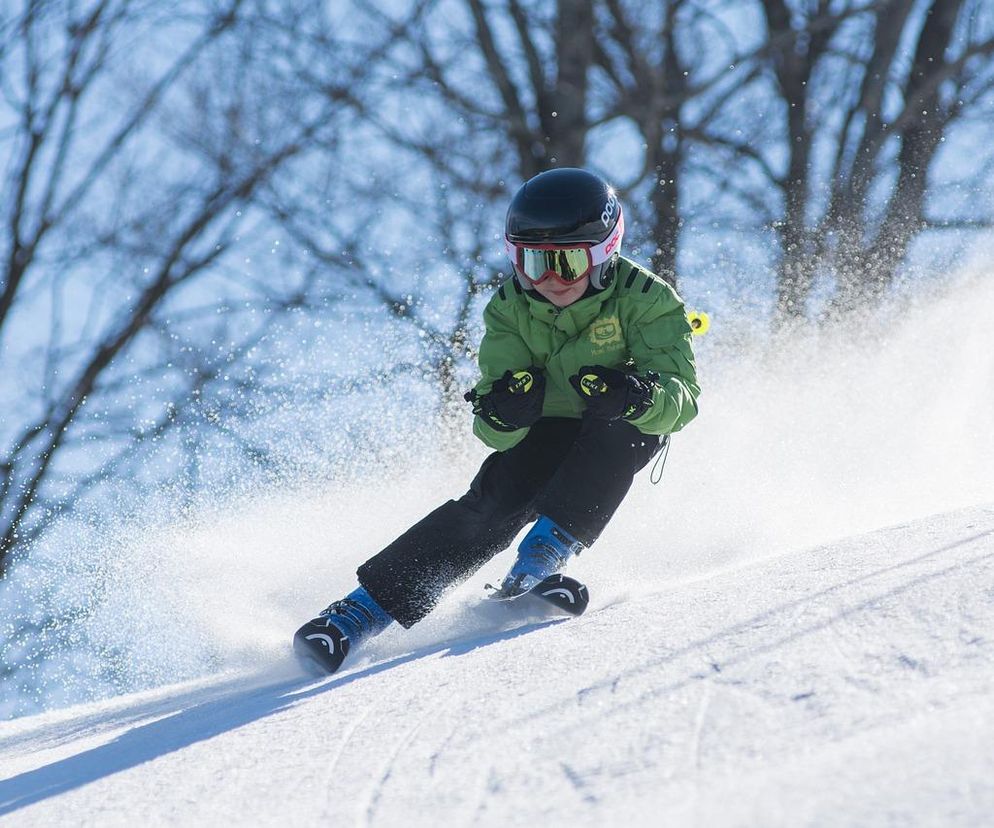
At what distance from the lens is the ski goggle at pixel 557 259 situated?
11.0 feet

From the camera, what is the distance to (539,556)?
3191 mm

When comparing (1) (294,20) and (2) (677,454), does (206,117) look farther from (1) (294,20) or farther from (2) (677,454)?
(2) (677,454)

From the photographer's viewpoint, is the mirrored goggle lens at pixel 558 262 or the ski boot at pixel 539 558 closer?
the ski boot at pixel 539 558

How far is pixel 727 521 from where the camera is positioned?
14.9ft

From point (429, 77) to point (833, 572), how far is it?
12005 millimetres

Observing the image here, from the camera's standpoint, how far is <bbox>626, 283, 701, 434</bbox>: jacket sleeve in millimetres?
3246

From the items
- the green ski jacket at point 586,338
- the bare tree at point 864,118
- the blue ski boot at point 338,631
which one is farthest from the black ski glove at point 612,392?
the bare tree at point 864,118

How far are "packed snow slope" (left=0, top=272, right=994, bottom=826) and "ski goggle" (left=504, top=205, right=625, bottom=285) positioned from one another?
98 centimetres

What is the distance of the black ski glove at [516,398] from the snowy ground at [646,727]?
670 mm

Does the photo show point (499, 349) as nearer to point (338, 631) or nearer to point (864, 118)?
point (338, 631)

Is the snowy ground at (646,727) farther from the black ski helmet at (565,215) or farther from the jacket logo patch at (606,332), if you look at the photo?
the black ski helmet at (565,215)

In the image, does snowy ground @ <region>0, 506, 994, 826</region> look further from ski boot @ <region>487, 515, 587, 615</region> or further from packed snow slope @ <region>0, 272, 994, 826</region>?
ski boot @ <region>487, 515, 587, 615</region>

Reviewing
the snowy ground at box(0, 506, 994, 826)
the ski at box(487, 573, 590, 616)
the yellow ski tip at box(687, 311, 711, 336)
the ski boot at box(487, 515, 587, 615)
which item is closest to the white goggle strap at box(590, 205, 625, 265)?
the yellow ski tip at box(687, 311, 711, 336)

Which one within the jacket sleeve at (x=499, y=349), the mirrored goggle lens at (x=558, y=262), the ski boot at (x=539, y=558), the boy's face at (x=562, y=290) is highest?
the mirrored goggle lens at (x=558, y=262)
